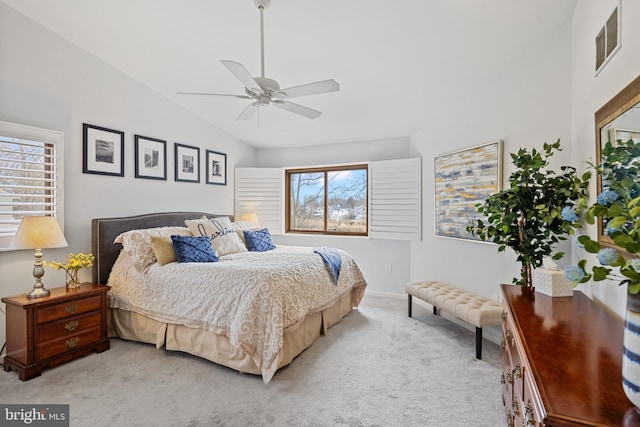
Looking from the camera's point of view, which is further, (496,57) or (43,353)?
(496,57)

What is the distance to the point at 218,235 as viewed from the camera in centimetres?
400

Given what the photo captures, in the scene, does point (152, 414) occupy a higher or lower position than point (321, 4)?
lower

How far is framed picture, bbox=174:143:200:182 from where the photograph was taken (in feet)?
14.7

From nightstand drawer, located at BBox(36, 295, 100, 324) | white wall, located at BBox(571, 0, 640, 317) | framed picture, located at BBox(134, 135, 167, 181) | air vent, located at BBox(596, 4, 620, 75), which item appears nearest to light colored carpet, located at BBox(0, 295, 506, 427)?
nightstand drawer, located at BBox(36, 295, 100, 324)

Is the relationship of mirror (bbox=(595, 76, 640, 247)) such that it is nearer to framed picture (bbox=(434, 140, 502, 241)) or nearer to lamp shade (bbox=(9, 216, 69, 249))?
framed picture (bbox=(434, 140, 502, 241))

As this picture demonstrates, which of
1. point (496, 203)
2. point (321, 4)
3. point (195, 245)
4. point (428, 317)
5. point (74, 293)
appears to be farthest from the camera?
point (428, 317)

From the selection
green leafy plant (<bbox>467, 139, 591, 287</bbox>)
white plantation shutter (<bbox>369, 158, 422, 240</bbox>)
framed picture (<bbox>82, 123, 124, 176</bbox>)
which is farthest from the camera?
white plantation shutter (<bbox>369, 158, 422, 240</bbox>)

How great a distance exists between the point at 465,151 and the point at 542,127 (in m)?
0.90

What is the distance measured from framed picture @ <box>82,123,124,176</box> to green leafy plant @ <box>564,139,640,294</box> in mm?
4054

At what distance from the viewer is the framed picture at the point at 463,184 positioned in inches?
126

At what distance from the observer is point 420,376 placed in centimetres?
263

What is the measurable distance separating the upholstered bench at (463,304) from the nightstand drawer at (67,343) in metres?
3.27

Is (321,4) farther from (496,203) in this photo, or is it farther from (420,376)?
(420,376)

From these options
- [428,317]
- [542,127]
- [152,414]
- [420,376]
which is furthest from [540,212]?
[152,414]
